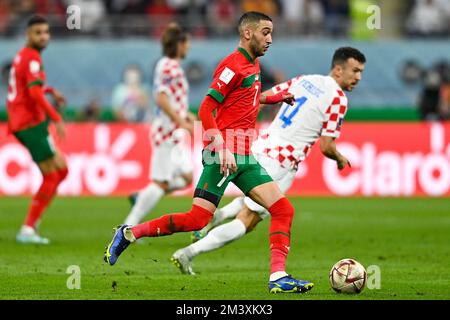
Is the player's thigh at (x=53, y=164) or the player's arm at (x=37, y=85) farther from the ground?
the player's arm at (x=37, y=85)

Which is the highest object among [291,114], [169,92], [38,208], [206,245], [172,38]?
[172,38]

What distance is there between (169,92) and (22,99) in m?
1.98

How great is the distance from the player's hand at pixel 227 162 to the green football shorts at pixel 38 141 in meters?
5.61

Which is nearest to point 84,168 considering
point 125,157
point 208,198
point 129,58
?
point 125,157

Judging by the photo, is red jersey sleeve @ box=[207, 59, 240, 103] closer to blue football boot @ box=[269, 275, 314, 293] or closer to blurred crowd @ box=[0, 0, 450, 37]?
blue football boot @ box=[269, 275, 314, 293]

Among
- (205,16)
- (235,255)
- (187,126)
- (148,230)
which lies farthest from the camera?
(205,16)

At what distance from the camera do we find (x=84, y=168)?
2216 centimetres

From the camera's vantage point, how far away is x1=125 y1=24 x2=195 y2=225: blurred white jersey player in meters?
13.9

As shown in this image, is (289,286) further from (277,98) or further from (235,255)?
(235,255)

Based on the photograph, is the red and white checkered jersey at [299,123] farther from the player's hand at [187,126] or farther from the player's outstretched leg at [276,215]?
the player's hand at [187,126]

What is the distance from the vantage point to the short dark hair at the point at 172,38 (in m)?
13.8

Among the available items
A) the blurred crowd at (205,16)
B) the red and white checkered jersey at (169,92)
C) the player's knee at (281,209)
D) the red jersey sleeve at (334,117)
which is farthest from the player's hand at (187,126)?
the blurred crowd at (205,16)

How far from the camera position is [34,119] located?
47.4 feet

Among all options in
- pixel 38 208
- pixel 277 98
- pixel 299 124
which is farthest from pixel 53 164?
pixel 277 98
